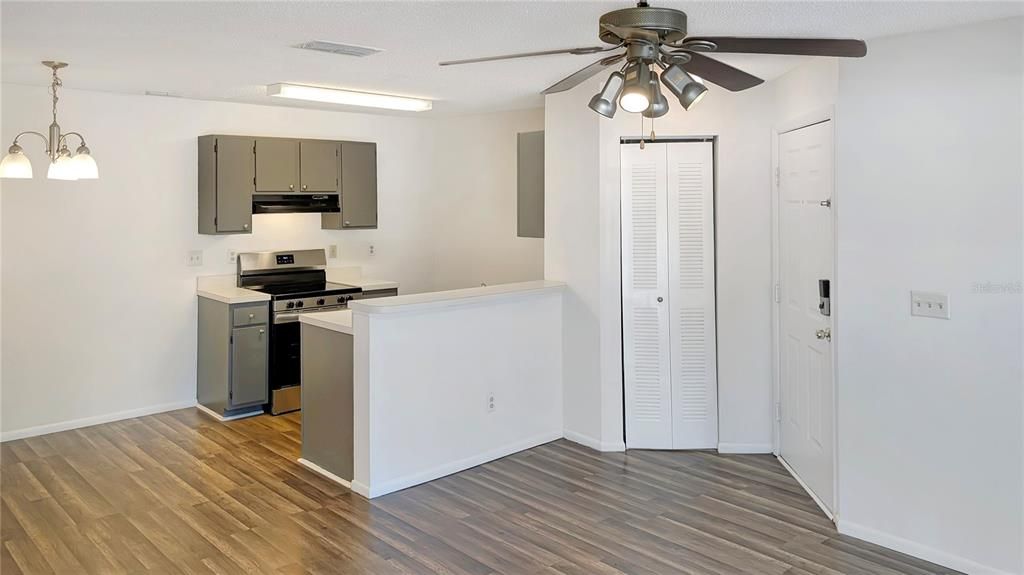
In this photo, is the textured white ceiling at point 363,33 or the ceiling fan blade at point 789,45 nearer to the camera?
the ceiling fan blade at point 789,45

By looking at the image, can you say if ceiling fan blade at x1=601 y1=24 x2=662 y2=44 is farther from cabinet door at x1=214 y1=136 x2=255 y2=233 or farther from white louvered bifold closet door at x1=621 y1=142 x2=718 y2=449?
cabinet door at x1=214 y1=136 x2=255 y2=233

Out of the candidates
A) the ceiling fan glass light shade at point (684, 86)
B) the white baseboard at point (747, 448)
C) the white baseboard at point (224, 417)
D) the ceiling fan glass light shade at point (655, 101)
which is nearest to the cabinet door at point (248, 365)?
the white baseboard at point (224, 417)

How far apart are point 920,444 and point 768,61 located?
201 centimetres

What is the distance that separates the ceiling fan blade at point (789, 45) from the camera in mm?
2533

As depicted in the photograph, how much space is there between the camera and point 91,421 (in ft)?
17.7

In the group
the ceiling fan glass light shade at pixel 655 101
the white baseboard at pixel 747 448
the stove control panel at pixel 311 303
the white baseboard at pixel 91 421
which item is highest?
the ceiling fan glass light shade at pixel 655 101

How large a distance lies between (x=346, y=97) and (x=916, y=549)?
427 centimetres

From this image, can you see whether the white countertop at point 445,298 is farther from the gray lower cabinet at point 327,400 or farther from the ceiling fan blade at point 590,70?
the ceiling fan blade at point 590,70

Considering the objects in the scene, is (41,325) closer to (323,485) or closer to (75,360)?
(75,360)

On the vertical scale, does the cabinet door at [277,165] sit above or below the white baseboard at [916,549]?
above

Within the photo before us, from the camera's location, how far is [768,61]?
396cm

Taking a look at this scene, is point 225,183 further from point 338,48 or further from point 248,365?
point 338,48

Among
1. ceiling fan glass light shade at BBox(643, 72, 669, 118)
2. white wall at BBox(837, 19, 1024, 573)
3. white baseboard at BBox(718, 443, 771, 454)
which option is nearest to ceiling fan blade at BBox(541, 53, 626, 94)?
ceiling fan glass light shade at BBox(643, 72, 669, 118)

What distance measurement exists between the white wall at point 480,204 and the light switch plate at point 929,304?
10.9 feet
